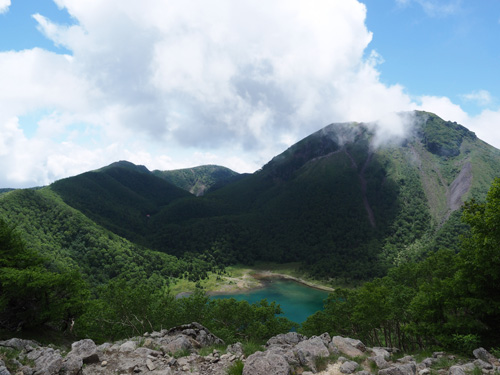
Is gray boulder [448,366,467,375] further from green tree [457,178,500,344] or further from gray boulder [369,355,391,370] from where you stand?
green tree [457,178,500,344]

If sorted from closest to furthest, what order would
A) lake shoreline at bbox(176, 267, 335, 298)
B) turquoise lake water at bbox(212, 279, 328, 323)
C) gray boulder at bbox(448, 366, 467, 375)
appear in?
1. gray boulder at bbox(448, 366, 467, 375)
2. turquoise lake water at bbox(212, 279, 328, 323)
3. lake shoreline at bbox(176, 267, 335, 298)

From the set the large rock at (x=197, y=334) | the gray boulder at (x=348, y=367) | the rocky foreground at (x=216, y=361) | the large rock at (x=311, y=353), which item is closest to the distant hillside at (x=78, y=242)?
the large rock at (x=197, y=334)

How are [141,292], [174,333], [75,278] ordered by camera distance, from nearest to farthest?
[174,333] < [75,278] < [141,292]

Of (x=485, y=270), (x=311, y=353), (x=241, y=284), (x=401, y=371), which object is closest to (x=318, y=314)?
(x=485, y=270)

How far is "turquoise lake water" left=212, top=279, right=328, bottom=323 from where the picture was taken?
4872 inches

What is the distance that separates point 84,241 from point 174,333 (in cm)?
17419

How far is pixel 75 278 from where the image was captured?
32531 mm

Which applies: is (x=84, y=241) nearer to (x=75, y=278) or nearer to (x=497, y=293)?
(x=75, y=278)

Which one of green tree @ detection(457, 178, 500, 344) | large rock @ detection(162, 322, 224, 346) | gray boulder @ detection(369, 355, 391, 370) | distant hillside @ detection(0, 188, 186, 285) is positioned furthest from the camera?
distant hillside @ detection(0, 188, 186, 285)

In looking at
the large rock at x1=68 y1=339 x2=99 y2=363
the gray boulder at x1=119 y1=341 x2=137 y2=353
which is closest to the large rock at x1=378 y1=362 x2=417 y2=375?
the gray boulder at x1=119 y1=341 x2=137 y2=353

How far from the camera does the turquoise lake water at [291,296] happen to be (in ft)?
406

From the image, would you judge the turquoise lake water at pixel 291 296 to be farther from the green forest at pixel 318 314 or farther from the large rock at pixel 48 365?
the large rock at pixel 48 365

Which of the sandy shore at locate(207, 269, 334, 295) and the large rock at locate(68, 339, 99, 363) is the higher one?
the large rock at locate(68, 339, 99, 363)

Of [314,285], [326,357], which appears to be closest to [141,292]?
[326,357]
